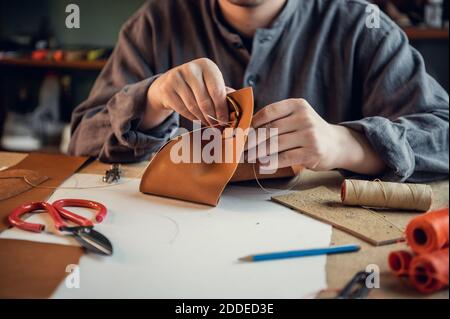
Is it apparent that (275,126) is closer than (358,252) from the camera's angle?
No

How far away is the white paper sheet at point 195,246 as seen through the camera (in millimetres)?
505

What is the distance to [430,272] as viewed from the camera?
0.48 m

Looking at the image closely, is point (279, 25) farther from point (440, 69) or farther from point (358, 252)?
point (440, 69)

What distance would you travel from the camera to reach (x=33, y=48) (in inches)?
79.0

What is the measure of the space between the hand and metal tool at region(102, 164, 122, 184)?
8.0 inches

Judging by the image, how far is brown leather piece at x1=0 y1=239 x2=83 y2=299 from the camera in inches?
19.5

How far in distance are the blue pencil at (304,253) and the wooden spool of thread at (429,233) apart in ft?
0.23

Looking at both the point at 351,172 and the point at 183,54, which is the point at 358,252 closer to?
the point at 351,172

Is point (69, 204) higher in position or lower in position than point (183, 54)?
lower

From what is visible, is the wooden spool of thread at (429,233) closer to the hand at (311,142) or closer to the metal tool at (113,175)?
the hand at (311,142)
